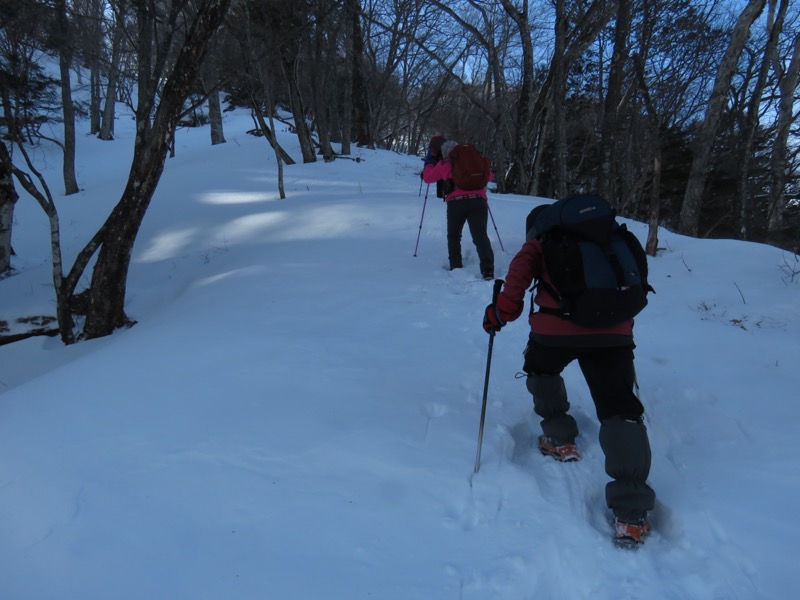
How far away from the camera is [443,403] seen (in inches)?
131

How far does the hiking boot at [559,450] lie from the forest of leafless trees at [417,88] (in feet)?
13.6

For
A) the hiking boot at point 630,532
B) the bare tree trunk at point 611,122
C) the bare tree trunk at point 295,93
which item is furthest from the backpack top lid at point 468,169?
the bare tree trunk at point 611,122

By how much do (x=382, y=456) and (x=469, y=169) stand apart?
12.5 feet

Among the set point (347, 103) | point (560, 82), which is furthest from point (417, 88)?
point (560, 82)

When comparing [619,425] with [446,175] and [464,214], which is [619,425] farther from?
[446,175]

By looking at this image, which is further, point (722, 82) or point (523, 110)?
point (523, 110)

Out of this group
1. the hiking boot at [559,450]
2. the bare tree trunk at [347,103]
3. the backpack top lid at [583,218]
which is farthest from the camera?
the bare tree trunk at [347,103]

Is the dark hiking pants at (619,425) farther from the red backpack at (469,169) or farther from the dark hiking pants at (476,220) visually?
the red backpack at (469,169)

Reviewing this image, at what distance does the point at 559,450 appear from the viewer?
109 inches

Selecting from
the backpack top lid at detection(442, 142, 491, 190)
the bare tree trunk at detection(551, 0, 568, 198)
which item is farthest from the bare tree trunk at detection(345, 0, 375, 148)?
the backpack top lid at detection(442, 142, 491, 190)

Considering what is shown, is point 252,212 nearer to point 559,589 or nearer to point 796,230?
point 559,589

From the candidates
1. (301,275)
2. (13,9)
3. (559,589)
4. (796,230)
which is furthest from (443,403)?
(796,230)

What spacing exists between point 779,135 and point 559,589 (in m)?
17.0

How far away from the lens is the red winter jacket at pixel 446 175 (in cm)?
555
